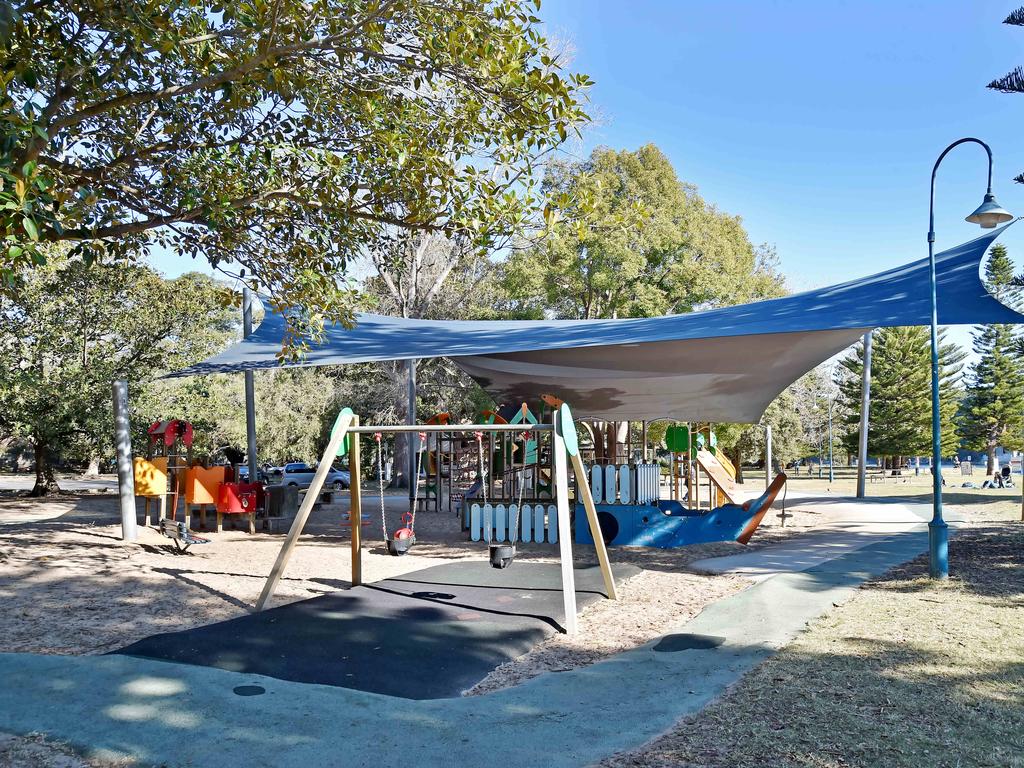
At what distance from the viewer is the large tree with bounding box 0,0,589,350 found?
205 inches

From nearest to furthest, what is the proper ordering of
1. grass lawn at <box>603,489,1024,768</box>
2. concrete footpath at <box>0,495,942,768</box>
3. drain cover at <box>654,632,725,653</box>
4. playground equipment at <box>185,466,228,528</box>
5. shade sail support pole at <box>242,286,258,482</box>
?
grass lawn at <box>603,489,1024,768</box> < concrete footpath at <box>0,495,942,768</box> < drain cover at <box>654,632,725,653</box> < playground equipment at <box>185,466,228,528</box> < shade sail support pole at <box>242,286,258,482</box>

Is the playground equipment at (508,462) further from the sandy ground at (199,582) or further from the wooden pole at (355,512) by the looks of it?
the wooden pole at (355,512)

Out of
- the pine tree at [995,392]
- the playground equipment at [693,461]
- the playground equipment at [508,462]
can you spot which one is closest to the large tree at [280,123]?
the playground equipment at [508,462]

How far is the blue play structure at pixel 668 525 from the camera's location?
9.77m

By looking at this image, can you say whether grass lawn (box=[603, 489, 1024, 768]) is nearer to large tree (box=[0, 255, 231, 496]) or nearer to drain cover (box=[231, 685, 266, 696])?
drain cover (box=[231, 685, 266, 696])

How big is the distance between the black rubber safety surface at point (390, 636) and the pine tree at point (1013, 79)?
803 centimetres

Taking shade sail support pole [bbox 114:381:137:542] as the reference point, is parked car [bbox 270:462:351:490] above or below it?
below

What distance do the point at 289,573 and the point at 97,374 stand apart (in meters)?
9.52

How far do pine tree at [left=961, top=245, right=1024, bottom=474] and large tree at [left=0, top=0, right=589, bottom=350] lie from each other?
3947cm

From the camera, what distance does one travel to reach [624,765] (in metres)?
2.97

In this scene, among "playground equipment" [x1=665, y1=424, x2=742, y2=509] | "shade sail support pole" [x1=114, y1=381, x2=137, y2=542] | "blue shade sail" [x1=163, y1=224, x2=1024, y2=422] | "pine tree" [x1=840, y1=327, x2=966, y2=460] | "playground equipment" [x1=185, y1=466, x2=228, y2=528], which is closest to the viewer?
"blue shade sail" [x1=163, y1=224, x2=1024, y2=422]

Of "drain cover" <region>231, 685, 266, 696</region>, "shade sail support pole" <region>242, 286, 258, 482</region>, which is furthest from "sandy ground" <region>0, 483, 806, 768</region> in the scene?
"shade sail support pole" <region>242, 286, 258, 482</region>

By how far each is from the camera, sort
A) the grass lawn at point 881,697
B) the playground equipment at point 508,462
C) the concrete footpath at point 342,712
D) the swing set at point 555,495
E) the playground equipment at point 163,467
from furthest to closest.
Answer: the playground equipment at point 163,467 → the playground equipment at point 508,462 → the swing set at point 555,495 → the concrete footpath at point 342,712 → the grass lawn at point 881,697

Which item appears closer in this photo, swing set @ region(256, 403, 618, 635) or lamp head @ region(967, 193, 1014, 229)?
swing set @ region(256, 403, 618, 635)
